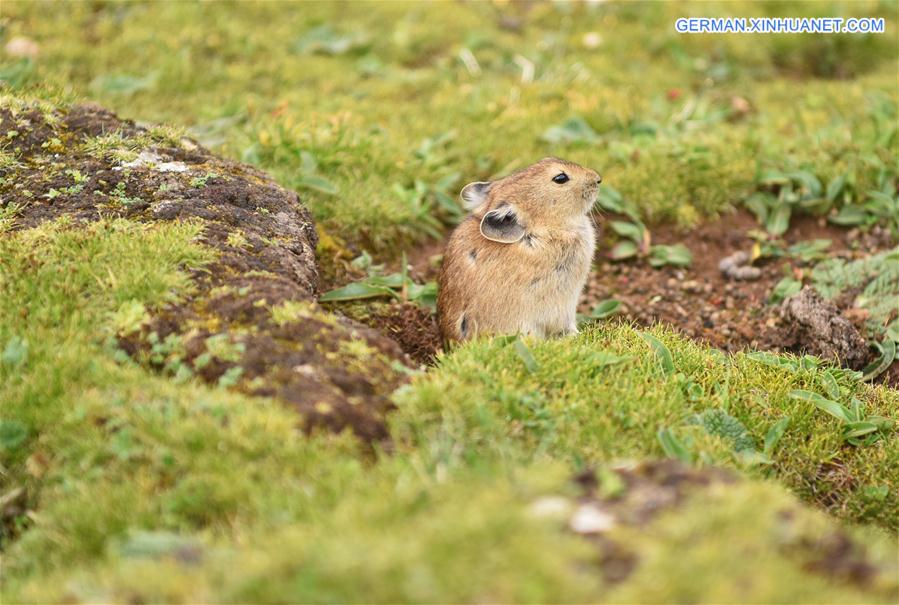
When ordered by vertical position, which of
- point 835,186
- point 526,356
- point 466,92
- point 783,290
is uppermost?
point 466,92

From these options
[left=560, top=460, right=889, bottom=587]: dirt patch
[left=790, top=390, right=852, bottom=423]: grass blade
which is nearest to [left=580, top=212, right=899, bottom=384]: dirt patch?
[left=790, top=390, right=852, bottom=423]: grass blade

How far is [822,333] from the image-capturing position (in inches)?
274

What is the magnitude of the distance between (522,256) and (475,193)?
2.69 feet

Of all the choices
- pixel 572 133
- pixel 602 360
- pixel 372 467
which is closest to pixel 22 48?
pixel 572 133

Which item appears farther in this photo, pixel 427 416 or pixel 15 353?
pixel 15 353

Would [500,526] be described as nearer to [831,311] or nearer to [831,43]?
[831,311]

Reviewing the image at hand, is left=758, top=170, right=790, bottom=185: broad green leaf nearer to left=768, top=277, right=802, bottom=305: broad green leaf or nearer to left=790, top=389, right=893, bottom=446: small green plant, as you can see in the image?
left=768, top=277, right=802, bottom=305: broad green leaf

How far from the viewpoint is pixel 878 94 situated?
34.9 ft

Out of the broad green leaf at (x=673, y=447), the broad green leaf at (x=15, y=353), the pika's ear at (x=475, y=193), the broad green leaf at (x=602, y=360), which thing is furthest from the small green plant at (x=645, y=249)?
the broad green leaf at (x=15, y=353)

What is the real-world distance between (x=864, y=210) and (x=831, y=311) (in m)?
2.13

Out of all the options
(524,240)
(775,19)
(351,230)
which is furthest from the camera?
(775,19)

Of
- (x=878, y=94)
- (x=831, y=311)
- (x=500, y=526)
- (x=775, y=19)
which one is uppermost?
(x=775, y=19)

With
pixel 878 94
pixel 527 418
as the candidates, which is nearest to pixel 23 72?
pixel 527 418

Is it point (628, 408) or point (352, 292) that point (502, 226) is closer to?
point (352, 292)
